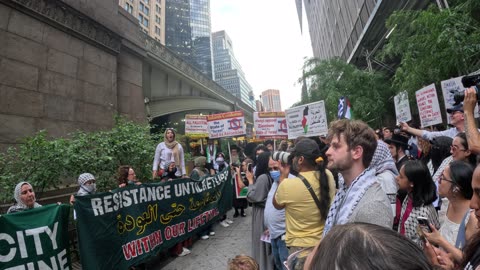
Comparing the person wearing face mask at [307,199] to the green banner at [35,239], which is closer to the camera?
the person wearing face mask at [307,199]

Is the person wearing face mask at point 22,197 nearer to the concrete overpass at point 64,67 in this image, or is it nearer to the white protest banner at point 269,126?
the concrete overpass at point 64,67

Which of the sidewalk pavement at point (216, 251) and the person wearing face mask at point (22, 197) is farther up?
the person wearing face mask at point (22, 197)

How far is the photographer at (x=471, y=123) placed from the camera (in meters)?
2.14

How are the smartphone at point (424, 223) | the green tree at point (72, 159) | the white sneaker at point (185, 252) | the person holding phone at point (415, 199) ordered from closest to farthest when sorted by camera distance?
1. the smartphone at point (424, 223)
2. the person holding phone at point (415, 199)
3. the green tree at point (72, 159)
4. the white sneaker at point (185, 252)

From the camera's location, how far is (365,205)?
64.6 inches

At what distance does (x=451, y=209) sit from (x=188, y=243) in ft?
16.6

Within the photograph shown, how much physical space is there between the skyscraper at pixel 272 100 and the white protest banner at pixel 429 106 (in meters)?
164

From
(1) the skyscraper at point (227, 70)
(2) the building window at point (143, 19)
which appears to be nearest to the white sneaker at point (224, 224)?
(2) the building window at point (143, 19)

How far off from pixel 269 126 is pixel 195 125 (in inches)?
155

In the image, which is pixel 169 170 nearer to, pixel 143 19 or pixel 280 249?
pixel 280 249

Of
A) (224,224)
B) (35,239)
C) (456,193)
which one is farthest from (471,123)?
(224,224)

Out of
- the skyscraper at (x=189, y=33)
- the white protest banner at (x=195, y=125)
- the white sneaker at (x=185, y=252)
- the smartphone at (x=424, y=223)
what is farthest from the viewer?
the skyscraper at (x=189, y=33)

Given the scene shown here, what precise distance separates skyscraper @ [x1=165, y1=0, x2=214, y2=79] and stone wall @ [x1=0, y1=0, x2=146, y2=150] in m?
61.7

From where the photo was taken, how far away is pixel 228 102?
3828 centimetres
